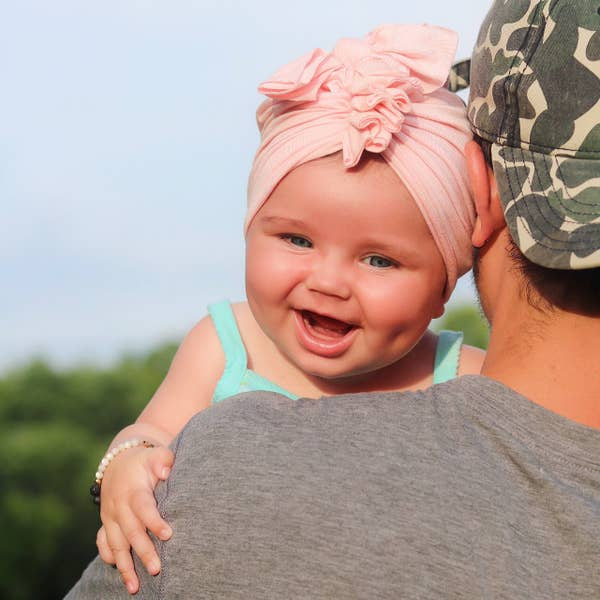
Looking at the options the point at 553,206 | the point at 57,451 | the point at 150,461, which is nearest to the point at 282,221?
the point at 150,461

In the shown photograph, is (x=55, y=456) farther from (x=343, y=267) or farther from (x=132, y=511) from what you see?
(x=132, y=511)

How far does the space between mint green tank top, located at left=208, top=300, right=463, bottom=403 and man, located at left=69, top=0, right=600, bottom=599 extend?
3.33 ft

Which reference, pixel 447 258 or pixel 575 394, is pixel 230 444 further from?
pixel 447 258

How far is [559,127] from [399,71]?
898mm

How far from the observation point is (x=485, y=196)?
2.31 metres

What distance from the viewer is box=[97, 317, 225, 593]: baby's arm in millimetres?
2051

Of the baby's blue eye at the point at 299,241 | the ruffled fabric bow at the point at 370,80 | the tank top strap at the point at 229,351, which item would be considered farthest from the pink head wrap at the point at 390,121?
the tank top strap at the point at 229,351

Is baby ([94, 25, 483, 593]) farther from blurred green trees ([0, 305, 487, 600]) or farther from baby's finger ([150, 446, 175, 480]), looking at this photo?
blurred green trees ([0, 305, 487, 600])

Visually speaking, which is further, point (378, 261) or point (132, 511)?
point (378, 261)

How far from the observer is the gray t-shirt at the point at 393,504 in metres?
1.82

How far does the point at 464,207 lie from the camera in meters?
2.86

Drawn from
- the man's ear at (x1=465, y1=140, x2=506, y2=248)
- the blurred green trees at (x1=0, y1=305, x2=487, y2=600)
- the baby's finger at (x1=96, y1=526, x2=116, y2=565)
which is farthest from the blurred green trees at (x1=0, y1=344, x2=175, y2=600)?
the man's ear at (x1=465, y1=140, x2=506, y2=248)

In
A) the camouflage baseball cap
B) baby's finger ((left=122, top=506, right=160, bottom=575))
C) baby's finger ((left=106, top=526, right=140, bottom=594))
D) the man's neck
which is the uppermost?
the camouflage baseball cap

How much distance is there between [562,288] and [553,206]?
0.52ft
